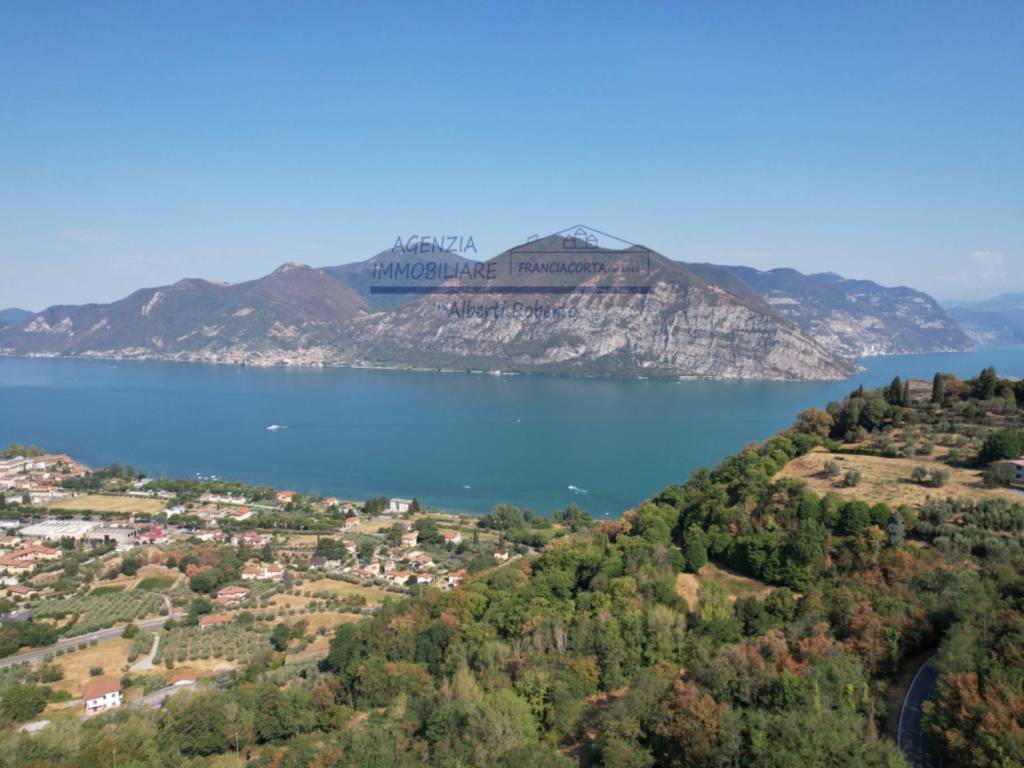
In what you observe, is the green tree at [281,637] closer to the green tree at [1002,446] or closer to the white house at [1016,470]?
the white house at [1016,470]

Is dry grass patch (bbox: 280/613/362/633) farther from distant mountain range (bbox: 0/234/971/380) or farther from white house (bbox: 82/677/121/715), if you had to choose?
distant mountain range (bbox: 0/234/971/380)

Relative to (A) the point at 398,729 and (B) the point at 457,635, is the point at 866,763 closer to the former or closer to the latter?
(A) the point at 398,729

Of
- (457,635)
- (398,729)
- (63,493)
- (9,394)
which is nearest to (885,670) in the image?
(398,729)

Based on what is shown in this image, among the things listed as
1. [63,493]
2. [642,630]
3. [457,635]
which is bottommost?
[63,493]

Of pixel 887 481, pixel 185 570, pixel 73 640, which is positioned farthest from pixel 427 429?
pixel 887 481

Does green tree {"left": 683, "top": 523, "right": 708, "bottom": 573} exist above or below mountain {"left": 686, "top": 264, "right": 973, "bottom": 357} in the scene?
below

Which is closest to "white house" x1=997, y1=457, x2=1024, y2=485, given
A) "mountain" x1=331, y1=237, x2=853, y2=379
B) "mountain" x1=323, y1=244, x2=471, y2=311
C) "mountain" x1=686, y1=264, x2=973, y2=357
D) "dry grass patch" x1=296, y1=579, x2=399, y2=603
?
"dry grass patch" x1=296, y1=579, x2=399, y2=603

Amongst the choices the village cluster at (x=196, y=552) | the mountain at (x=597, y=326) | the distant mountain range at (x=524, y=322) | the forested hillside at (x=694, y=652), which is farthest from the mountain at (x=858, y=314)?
the forested hillside at (x=694, y=652)
